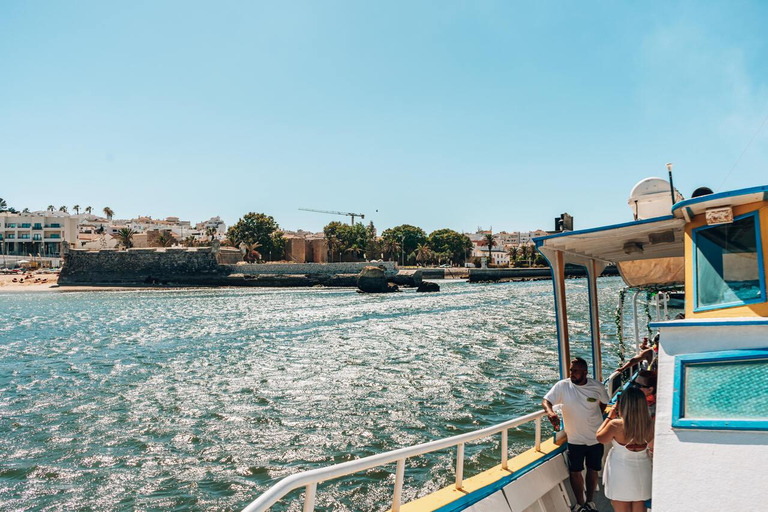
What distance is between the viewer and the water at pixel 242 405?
10.5 m

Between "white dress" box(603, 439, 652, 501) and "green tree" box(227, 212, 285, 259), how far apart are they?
414 ft

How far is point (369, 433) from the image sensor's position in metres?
13.4

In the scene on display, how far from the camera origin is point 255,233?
128125 millimetres

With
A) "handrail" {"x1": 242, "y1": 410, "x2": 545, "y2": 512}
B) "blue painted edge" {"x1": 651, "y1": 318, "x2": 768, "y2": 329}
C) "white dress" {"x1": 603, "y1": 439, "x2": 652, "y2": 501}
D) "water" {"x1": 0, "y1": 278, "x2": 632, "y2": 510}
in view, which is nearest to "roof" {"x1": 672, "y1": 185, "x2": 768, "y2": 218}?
"blue painted edge" {"x1": 651, "y1": 318, "x2": 768, "y2": 329}

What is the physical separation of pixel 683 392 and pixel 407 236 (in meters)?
159

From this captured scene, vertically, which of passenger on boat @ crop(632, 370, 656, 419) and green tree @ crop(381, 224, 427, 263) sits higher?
green tree @ crop(381, 224, 427, 263)

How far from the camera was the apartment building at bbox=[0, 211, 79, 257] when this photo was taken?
143 metres

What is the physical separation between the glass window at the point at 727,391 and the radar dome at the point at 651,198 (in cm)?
374

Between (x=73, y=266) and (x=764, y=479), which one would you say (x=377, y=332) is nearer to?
(x=764, y=479)

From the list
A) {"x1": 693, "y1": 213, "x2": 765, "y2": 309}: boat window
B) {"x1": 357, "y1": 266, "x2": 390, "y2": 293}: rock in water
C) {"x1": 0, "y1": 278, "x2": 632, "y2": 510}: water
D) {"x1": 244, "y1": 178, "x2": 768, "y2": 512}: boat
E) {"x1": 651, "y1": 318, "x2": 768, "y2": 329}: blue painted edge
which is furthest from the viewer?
{"x1": 357, "y1": 266, "x2": 390, "y2": 293}: rock in water

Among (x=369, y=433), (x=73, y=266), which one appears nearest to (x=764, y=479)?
(x=369, y=433)

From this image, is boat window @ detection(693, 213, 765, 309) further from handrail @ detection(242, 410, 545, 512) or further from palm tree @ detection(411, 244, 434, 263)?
palm tree @ detection(411, 244, 434, 263)

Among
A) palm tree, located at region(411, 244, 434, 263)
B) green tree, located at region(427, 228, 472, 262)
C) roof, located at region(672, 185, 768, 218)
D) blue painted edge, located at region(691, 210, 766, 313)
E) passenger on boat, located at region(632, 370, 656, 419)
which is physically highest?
green tree, located at region(427, 228, 472, 262)

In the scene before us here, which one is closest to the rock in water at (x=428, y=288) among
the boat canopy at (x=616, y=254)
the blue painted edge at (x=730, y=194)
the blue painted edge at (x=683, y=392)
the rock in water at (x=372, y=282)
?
the rock in water at (x=372, y=282)
